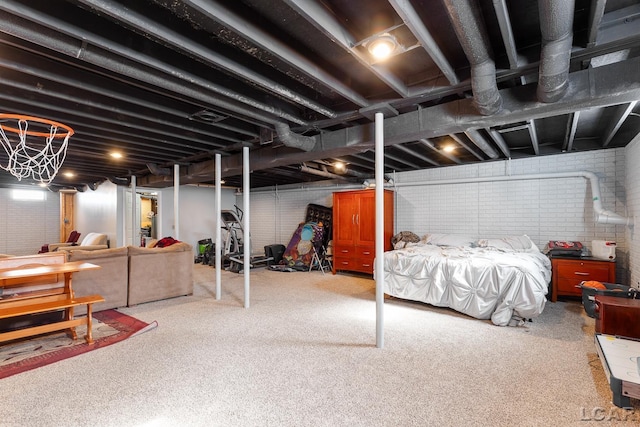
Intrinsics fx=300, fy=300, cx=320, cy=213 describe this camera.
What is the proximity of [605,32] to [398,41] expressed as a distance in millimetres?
1352

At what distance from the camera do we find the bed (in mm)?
3570

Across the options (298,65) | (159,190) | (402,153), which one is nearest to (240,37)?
(298,65)

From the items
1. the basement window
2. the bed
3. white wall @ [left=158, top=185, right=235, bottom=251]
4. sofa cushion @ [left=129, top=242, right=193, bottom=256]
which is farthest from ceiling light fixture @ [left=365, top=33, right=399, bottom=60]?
the basement window

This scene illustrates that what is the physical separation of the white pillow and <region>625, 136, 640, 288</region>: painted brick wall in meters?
2.02

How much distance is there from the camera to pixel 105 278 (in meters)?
4.20

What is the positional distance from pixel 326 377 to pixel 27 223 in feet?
37.4

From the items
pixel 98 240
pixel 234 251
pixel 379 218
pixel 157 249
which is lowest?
pixel 234 251

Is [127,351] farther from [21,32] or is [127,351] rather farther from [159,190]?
[159,190]

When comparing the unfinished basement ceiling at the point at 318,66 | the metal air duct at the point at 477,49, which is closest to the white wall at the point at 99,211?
the unfinished basement ceiling at the point at 318,66

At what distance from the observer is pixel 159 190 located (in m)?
8.42

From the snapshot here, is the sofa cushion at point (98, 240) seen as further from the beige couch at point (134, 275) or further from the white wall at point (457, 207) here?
the beige couch at point (134, 275)

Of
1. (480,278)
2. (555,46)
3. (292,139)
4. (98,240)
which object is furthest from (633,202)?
(98,240)

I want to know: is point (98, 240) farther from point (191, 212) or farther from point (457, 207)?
point (457, 207)

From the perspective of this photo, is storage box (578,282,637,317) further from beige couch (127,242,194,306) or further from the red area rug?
beige couch (127,242,194,306)
